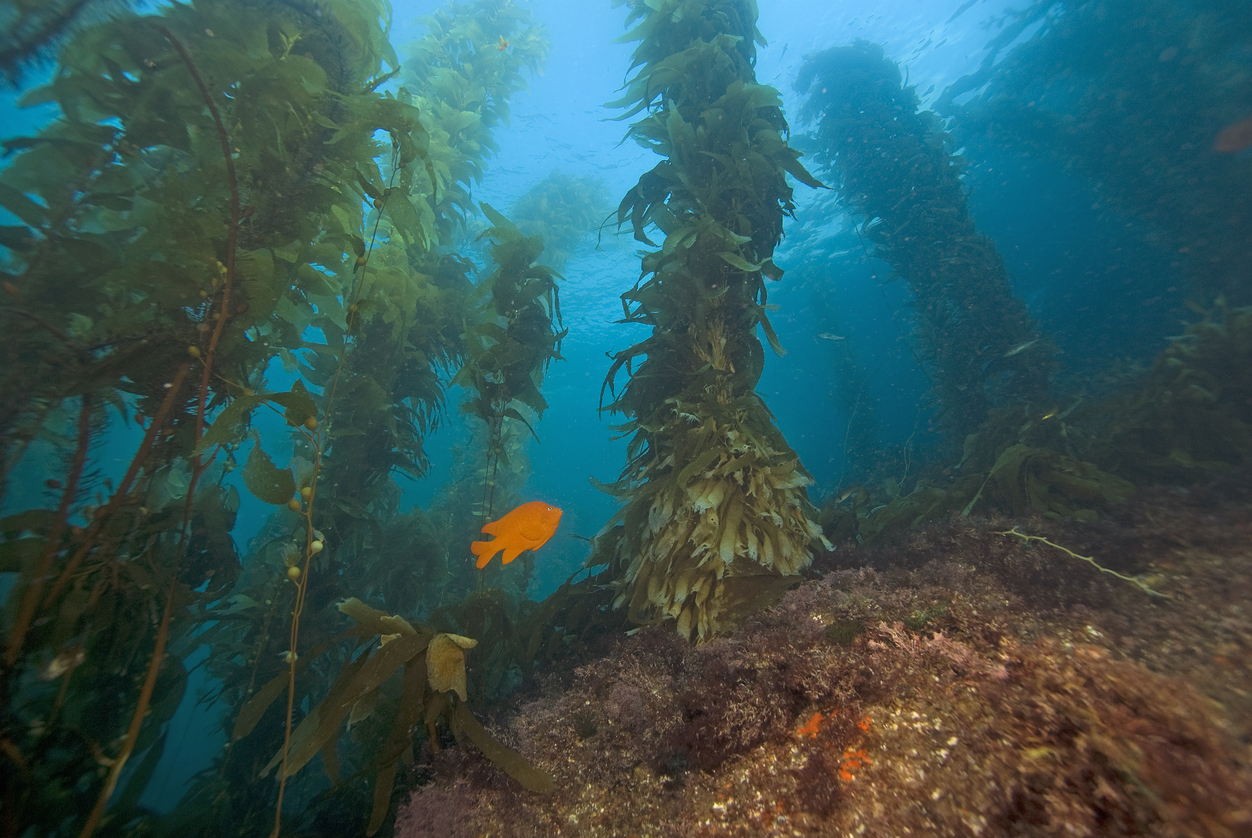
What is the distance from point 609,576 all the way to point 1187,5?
16.6 metres

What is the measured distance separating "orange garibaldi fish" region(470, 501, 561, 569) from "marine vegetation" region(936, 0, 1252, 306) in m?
12.0

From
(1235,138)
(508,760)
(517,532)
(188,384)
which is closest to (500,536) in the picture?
(517,532)

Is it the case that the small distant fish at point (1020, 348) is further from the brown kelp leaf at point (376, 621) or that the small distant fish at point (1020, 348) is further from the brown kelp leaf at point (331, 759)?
the brown kelp leaf at point (331, 759)

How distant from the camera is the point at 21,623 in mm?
1396

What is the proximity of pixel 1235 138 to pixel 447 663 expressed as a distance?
567 inches

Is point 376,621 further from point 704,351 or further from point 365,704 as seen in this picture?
point 704,351

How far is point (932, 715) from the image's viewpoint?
3.99 ft

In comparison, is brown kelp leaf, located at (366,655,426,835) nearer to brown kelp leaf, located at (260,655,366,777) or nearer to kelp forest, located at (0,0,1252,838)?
kelp forest, located at (0,0,1252,838)

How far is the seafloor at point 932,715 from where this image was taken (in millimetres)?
921

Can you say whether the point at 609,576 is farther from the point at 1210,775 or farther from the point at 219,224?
the point at 219,224

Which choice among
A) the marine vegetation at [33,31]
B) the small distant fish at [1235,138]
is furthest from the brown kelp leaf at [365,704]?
the small distant fish at [1235,138]

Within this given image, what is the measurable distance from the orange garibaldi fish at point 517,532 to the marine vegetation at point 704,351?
2.52ft

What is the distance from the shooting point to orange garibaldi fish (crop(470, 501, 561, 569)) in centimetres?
242

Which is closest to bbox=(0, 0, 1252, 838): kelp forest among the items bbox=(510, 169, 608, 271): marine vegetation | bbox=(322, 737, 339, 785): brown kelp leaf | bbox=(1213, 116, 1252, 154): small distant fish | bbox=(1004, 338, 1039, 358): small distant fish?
bbox=(322, 737, 339, 785): brown kelp leaf
